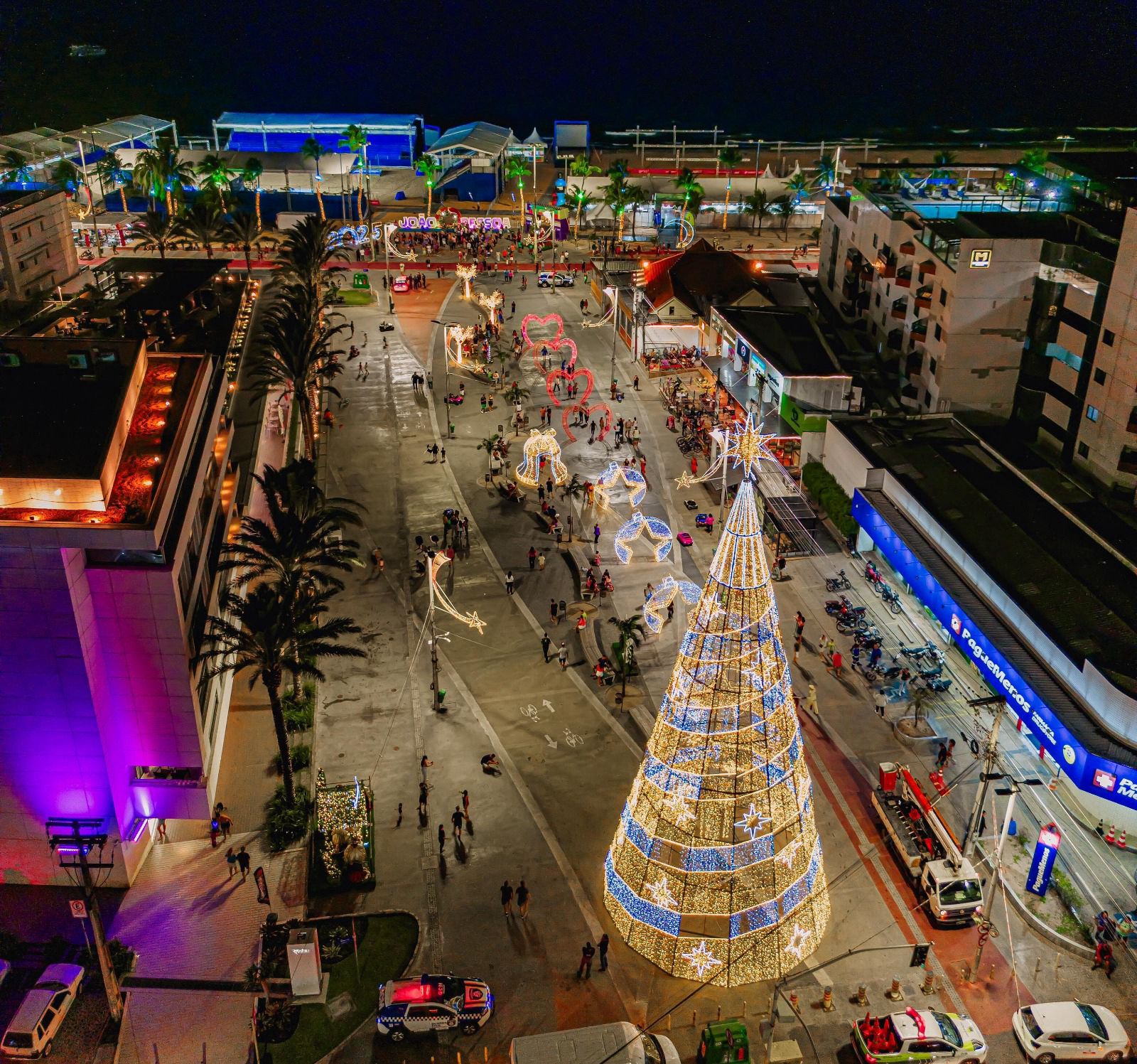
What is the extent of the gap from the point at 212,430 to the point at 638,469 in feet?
98.7

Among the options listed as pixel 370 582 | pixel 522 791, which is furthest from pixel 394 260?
pixel 522 791

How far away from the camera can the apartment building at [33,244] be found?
86875mm

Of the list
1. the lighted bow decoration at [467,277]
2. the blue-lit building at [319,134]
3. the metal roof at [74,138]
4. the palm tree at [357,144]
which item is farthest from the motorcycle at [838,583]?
the blue-lit building at [319,134]

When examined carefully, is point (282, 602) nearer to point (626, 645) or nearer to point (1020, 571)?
point (626, 645)

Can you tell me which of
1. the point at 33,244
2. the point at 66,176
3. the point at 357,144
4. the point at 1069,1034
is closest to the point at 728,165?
the point at 357,144

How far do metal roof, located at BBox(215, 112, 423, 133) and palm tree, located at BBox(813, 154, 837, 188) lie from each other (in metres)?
51.9

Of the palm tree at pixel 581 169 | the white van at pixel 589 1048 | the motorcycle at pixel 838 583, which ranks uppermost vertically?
the palm tree at pixel 581 169

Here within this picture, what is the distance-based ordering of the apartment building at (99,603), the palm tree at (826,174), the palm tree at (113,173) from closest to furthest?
the apartment building at (99,603) < the palm tree at (113,173) < the palm tree at (826,174)

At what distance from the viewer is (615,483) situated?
65.9 metres

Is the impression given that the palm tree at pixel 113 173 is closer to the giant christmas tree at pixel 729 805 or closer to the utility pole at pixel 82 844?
the utility pole at pixel 82 844

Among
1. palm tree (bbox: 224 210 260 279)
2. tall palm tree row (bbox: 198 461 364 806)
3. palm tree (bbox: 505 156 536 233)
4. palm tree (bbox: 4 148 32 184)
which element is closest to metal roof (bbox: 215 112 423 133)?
palm tree (bbox: 505 156 536 233)

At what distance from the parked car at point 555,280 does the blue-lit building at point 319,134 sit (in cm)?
4661

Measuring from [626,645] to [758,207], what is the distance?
8554 centimetres

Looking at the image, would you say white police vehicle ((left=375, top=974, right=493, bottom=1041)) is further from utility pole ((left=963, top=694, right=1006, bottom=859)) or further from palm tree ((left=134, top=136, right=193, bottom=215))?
palm tree ((left=134, top=136, right=193, bottom=215))
